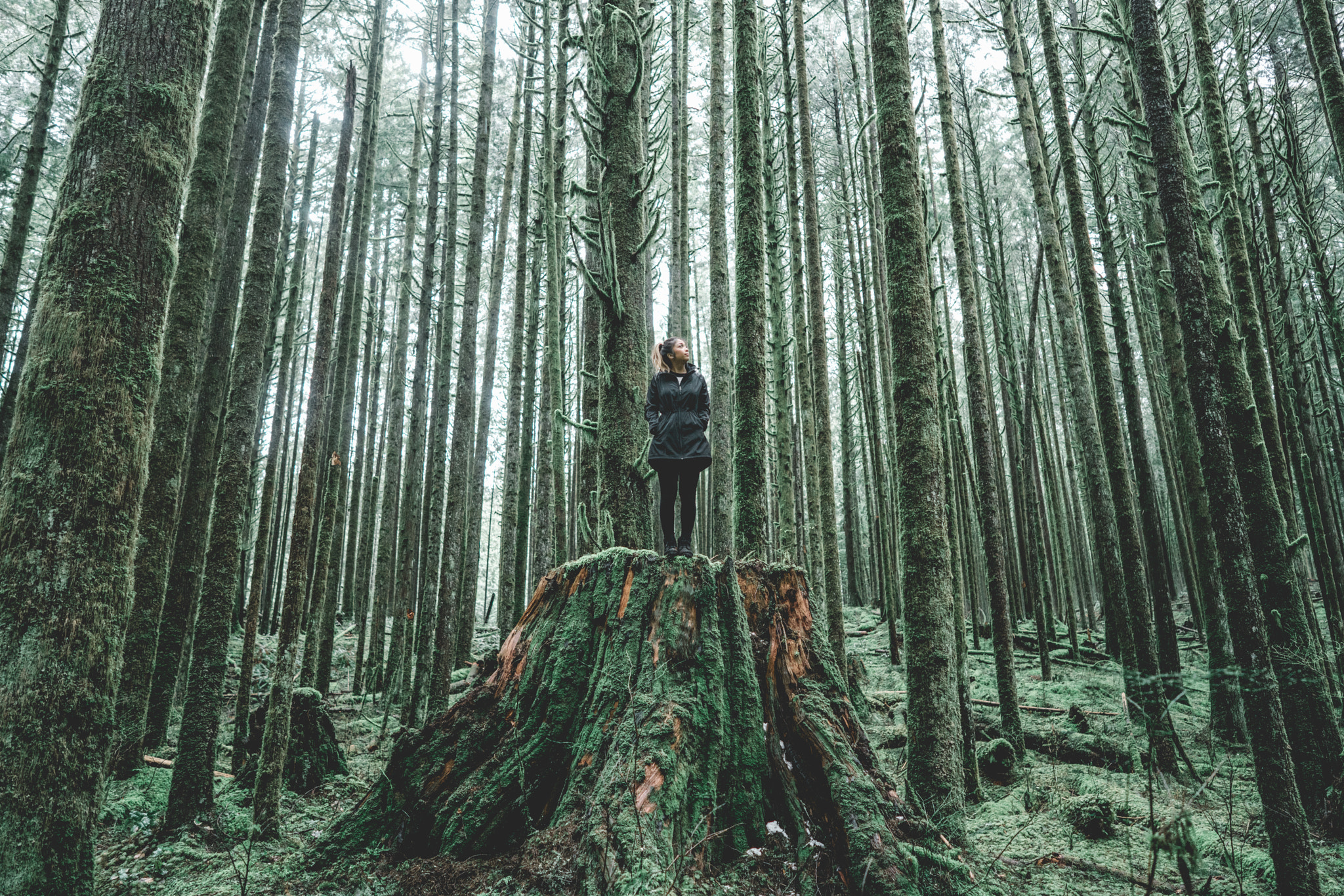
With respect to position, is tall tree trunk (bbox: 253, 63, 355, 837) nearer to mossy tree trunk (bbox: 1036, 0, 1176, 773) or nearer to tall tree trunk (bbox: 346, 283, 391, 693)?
tall tree trunk (bbox: 346, 283, 391, 693)

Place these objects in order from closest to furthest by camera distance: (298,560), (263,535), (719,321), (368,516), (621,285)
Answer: (621,285)
(298,560)
(263,535)
(719,321)
(368,516)

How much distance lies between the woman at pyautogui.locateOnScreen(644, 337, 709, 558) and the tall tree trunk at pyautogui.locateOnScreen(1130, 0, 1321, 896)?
114 inches

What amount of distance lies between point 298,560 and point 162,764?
2.68 meters

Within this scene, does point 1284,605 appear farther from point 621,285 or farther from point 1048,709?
point 1048,709

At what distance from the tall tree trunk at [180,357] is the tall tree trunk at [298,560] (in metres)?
0.84

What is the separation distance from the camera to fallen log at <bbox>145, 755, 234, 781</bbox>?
557 centimetres

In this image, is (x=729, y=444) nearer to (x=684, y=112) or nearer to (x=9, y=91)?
(x=684, y=112)

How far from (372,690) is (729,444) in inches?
A: 297

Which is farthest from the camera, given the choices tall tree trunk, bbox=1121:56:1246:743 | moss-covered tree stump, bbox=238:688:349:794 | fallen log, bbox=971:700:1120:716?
fallen log, bbox=971:700:1120:716

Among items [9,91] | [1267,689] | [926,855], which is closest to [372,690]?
[926,855]

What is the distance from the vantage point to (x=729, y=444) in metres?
10.5

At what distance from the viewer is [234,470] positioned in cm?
464

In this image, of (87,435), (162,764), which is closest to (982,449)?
(87,435)

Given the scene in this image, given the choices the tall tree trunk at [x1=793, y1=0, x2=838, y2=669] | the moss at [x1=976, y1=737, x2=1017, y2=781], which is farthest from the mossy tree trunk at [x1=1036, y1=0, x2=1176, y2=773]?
the tall tree trunk at [x1=793, y1=0, x2=838, y2=669]
